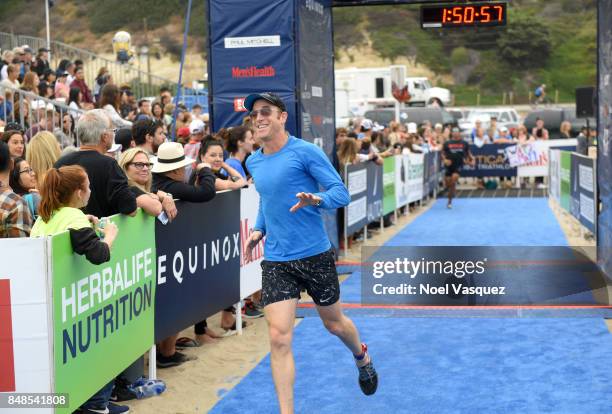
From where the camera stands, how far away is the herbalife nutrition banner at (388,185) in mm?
18797

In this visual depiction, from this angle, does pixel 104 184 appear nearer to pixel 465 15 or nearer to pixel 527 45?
pixel 465 15

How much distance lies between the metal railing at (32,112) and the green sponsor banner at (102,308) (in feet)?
19.6

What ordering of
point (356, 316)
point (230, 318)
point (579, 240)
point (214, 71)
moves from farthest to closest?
1. point (579, 240)
2. point (214, 71)
3. point (356, 316)
4. point (230, 318)

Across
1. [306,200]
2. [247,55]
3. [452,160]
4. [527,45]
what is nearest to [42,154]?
[306,200]

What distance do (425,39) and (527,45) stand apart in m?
9.72

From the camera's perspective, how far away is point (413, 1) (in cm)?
1397

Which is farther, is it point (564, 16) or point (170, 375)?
point (564, 16)

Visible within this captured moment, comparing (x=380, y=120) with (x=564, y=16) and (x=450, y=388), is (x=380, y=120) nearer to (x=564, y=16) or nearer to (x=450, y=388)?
(x=450, y=388)

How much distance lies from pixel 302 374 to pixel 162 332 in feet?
3.88

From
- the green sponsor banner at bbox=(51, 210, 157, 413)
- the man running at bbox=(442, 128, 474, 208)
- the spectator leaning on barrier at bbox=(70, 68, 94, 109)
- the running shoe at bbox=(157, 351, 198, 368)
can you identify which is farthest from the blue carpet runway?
the man running at bbox=(442, 128, 474, 208)

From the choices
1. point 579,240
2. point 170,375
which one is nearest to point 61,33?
point 579,240

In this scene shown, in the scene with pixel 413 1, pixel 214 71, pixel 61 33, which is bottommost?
pixel 214 71

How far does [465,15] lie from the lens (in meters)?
14.5

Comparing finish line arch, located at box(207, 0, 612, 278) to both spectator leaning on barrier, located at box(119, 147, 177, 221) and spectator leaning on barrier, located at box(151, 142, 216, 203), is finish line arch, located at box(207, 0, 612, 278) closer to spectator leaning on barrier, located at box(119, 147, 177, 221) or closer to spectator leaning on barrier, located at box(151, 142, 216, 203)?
spectator leaning on barrier, located at box(151, 142, 216, 203)
